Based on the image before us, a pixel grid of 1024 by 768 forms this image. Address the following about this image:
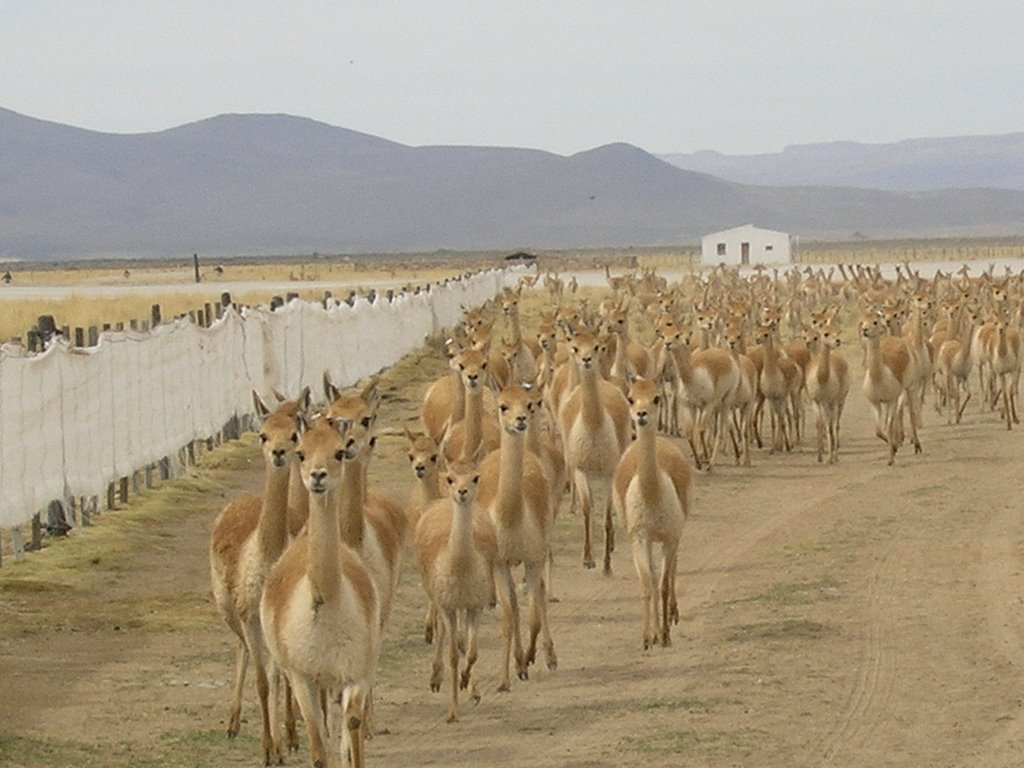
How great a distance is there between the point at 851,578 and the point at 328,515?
7.22m

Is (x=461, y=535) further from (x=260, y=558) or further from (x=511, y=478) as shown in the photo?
(x=260, y=558)

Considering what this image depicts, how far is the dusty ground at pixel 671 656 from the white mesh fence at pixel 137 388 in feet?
2.07

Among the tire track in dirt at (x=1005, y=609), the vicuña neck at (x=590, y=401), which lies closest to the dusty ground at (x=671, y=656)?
the tire track in dirt at (x=1005, y=609)

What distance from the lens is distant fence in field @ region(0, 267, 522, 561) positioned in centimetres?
1625

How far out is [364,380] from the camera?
3369cm

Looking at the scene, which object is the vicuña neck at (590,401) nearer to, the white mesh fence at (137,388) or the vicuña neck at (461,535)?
the white mesh fence at (137,388)

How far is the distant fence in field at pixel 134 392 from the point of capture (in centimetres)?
1625

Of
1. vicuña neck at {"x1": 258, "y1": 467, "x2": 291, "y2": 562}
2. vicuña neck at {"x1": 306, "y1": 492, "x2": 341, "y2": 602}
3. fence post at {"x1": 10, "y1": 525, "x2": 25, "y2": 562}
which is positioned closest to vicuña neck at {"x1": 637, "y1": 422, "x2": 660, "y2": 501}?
vicuña neck at {"x1": 258, "y1": 467, "x2": 291, "y2": 562}

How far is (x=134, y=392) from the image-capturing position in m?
19.6

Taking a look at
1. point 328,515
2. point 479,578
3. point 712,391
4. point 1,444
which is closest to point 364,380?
point 712,391

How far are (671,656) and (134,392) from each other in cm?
856

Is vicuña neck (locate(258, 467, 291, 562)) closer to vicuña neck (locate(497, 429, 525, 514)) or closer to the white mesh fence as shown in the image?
vicuña neck (locate(497, 429, 525, 514))

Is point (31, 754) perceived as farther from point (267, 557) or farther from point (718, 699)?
point (718, 699)

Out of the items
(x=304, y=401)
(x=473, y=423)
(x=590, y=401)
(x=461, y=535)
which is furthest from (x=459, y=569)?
(x=590, y=401)
